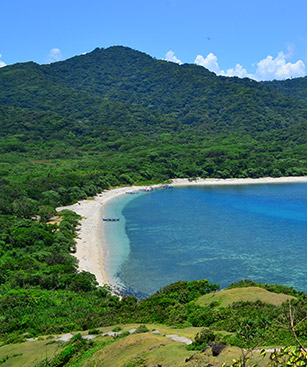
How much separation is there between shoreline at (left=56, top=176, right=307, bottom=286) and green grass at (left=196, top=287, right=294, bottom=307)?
47.7 feet

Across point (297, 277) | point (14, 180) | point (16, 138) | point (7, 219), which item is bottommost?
point (297, 277)

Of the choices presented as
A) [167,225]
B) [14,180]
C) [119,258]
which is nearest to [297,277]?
[119,258]

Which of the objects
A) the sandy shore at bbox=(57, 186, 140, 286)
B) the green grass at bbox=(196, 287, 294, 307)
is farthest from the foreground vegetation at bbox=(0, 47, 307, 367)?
the sandy shore at bbox=(57, 186, 140, 286)

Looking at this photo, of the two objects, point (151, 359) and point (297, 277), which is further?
point (297, 277)

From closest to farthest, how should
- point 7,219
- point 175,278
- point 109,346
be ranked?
1. point 109,346
2. point 175,278
3. point 7,219

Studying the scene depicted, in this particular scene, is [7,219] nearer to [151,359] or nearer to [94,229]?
[94,229]

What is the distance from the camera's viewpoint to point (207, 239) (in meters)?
54.0

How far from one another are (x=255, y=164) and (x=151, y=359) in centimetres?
11418

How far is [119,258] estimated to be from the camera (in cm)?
4525

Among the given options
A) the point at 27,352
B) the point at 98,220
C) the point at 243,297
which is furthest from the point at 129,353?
the point at 98,220

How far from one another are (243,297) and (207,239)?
102 feet

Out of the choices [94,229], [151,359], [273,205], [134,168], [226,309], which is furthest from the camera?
[134,168]

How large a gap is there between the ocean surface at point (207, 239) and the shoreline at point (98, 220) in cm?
129

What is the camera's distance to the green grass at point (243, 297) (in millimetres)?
21734
